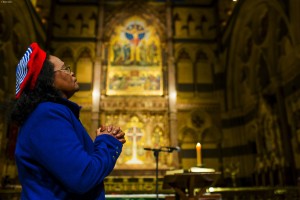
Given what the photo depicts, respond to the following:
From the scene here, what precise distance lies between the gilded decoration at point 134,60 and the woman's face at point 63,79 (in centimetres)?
1260

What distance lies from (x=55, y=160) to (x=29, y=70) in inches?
19.1

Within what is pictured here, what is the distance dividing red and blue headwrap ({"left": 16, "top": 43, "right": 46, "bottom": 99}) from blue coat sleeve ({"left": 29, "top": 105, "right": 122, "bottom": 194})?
205 millimetres

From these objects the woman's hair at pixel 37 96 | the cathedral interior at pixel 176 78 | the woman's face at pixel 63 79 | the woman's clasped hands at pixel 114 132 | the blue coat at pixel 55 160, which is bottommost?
the blue coat at pixel 55 160

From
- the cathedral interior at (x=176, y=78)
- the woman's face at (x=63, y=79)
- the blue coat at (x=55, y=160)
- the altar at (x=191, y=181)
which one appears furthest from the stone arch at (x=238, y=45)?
the blue coat at (x=55, y=160)

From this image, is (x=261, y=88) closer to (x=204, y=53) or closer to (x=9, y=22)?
(x=204, y=53)

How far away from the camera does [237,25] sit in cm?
1306

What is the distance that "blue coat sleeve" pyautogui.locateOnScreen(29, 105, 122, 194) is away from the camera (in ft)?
3.70

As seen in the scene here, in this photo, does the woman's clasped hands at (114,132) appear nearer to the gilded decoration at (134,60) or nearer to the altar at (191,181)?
the altar at (191,181)

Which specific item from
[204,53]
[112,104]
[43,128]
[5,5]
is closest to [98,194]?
[43,128]

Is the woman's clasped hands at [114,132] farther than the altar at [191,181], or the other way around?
the altar at [191,181]

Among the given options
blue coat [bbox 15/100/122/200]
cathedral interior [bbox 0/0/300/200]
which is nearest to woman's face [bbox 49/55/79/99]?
blue coat [bbox 15/100/122/200]

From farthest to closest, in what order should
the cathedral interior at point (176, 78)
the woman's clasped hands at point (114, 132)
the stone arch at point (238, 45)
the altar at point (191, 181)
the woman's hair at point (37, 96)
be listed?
the stone arch at point (238, 45)
the cathedral interior at point (176, 78)
the altar at point (191, 181)
the woman's clasped hands at point (114, 132)
the woman's hair at point (37, 96)

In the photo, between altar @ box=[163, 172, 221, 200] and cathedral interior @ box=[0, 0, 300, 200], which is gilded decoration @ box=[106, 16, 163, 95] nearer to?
cathedral interior @ box=[0, 0, 300, 200]

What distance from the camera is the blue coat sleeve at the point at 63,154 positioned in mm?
1129
